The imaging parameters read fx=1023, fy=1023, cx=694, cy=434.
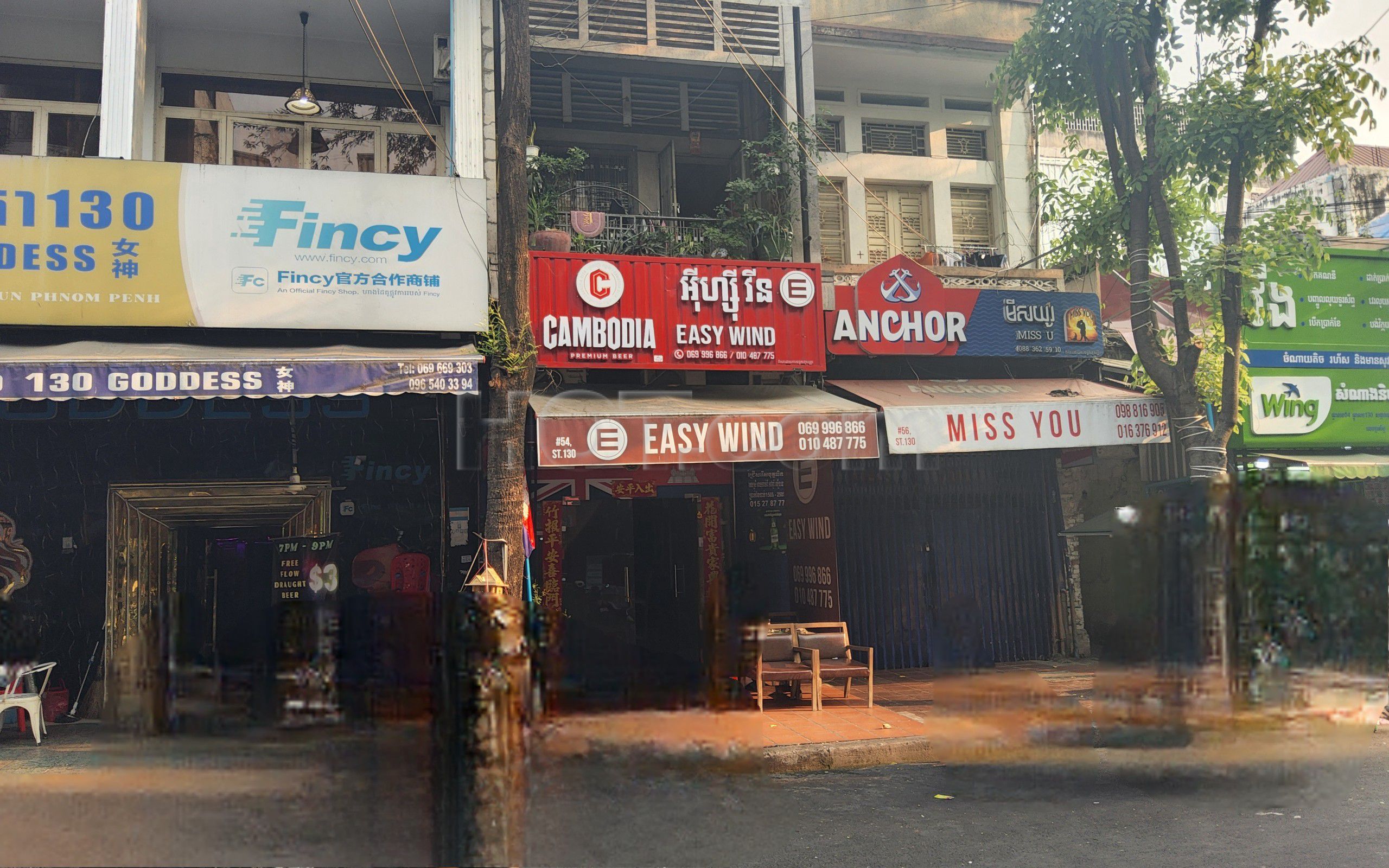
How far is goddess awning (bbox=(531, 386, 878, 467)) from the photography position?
9.88m

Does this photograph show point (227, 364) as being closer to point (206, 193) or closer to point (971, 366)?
point (206, 193)

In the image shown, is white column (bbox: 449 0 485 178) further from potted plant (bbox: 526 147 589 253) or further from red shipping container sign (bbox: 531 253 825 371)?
red shipping container sign (bbox: 531 253 825 371)

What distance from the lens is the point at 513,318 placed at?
30.7ft

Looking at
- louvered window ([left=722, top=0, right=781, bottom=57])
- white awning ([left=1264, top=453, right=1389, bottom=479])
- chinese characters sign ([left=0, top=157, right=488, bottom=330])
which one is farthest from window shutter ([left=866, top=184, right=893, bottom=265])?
chinese characters sign ([left=0, top=157, right=488, bottom=330])

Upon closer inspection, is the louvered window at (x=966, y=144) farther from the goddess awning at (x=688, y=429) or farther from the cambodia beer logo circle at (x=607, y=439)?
the cambodia beer logo circle at (x=607, y=439)

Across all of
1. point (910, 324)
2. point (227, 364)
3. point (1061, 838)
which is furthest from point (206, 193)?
point (1061, 838)

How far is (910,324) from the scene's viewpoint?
12.3 meters

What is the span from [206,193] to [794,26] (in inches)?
289

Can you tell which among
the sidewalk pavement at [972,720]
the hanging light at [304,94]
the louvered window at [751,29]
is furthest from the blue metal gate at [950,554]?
the hanging light at [304,94]

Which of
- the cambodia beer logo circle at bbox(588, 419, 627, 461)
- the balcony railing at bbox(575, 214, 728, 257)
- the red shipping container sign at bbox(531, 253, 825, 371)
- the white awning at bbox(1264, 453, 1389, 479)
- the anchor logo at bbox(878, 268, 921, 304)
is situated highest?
the balcony railing at bbox(575, 214, 728, 257)

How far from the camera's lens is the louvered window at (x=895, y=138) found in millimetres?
14602

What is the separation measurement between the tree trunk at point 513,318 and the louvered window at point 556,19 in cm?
270

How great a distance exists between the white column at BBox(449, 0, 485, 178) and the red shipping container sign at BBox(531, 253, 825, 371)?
4.12ft

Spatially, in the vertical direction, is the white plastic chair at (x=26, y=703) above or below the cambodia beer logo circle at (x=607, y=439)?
below
